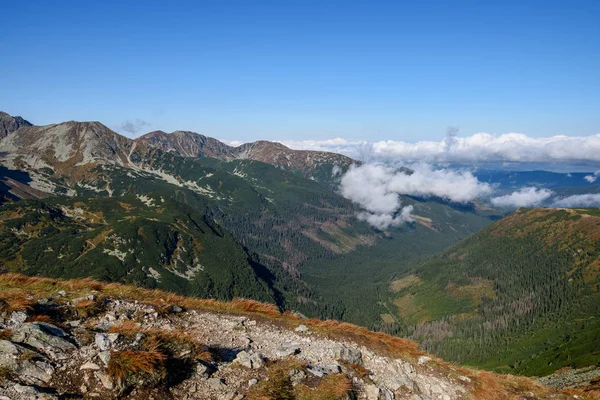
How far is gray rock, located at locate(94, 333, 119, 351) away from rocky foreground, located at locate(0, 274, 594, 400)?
4cm

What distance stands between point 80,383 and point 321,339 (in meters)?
12.2

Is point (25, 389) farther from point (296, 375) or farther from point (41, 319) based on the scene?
Answer: point (296, 375)

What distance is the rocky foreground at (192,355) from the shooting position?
11.2 meters

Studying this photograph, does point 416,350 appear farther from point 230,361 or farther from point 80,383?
point 80,383

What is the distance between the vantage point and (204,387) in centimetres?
1255

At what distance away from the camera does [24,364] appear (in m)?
10.9

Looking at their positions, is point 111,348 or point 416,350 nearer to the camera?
point 111,348

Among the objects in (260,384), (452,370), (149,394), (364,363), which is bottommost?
(452,370)

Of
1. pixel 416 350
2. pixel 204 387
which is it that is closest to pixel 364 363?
pixel 416 350

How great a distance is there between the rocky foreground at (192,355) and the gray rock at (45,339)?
0.10 ft

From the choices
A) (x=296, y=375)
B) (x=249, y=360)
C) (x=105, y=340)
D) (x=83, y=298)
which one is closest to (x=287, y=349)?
(x=296, y=375)

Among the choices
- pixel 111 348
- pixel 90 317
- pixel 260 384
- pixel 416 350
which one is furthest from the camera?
pixel 416 350

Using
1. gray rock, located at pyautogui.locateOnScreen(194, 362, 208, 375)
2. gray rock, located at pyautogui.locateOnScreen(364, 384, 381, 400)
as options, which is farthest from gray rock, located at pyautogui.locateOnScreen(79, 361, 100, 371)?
gray rock, located at pyautogui.locateOnScreen(364, 384, 381, 400)

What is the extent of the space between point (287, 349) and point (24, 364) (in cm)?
1075
